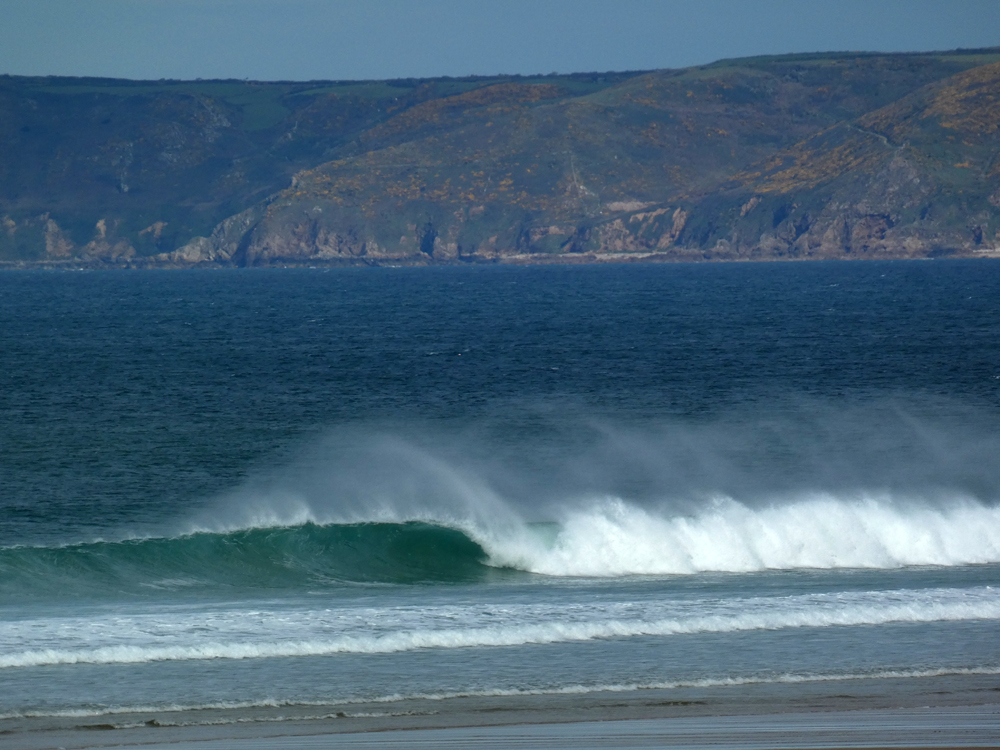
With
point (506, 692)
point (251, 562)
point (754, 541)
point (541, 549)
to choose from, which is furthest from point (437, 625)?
point (754, 541)

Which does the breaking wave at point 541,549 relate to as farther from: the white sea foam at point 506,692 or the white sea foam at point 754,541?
the white sea foam at point 506,692

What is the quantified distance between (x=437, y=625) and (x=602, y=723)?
186 inches

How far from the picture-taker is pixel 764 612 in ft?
58.3

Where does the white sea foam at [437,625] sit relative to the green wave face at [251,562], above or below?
below

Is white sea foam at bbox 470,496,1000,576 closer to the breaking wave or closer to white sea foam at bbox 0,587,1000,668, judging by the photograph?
the breaking wave

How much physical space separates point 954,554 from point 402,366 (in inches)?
1490

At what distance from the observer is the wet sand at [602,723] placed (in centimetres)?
1238

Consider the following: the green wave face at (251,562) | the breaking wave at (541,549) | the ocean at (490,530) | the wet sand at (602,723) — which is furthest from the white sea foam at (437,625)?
the breaking wave at (541,549)

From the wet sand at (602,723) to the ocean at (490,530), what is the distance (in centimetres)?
11

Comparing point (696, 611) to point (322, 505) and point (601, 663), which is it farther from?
point (322, 505)

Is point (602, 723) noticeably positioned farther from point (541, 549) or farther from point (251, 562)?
point (251, 562)

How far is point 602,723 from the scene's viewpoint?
1306cm

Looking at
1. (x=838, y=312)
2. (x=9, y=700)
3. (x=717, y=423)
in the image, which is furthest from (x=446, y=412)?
(x=838, y=312)

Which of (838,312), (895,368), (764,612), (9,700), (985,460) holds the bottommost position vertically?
(9,700)
